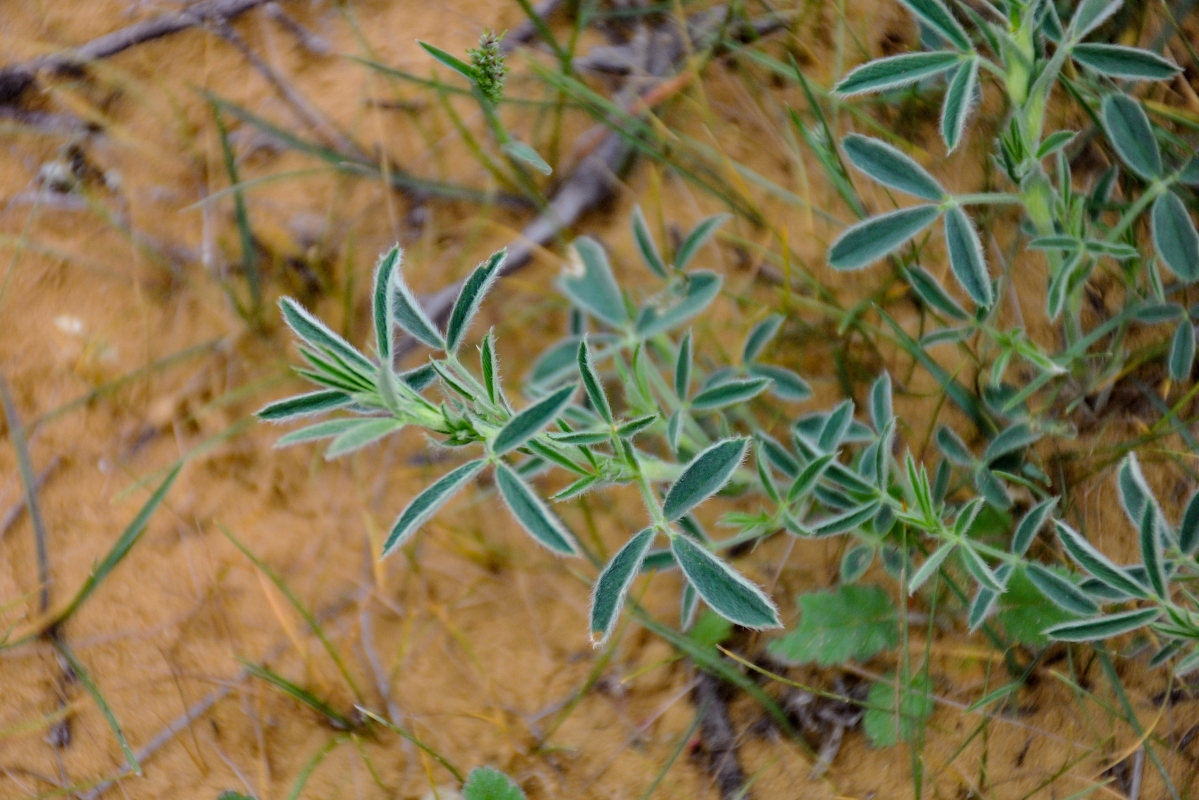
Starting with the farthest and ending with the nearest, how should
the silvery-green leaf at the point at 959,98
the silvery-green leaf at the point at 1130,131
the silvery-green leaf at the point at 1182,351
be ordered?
the silvery-green leaf at the point at 1182,351 → the silvery-green leaf at the point at 1130,131 → the silvery-green leaf at the point at 959,98

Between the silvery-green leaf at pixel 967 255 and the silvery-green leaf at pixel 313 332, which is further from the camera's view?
the silvery-green leaf at pixel 967 255

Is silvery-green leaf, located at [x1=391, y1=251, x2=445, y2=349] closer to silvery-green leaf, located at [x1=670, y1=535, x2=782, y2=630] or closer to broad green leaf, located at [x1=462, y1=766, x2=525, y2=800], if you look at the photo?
silvery-green leaf, located at [x1=670, y1=535, x2=782, y2=630]

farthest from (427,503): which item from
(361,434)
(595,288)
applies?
(595,288)

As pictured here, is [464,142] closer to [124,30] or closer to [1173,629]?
[124,30]

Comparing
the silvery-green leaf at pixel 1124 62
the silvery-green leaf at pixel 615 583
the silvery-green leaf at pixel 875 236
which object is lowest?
the silvery-green leaf at pixel 615 583

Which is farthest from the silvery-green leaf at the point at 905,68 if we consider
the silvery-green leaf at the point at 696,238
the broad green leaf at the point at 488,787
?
the broad green leaf at the point at 488,787

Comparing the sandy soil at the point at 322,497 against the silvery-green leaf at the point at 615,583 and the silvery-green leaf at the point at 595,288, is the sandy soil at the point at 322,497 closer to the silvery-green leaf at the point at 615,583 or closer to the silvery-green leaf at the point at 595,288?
the silvery-green leaf at the point at 595,288

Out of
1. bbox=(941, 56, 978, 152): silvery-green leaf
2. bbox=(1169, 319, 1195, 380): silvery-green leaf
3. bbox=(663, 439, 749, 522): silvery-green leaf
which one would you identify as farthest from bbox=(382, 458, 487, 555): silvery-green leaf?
bbox=(1169, 319, 1195, 380): silvery-green leaf
